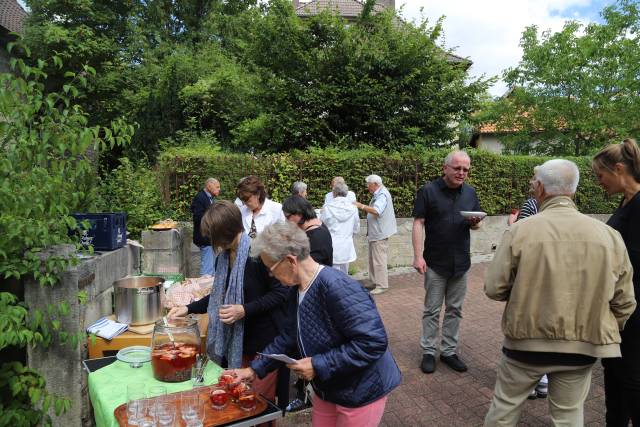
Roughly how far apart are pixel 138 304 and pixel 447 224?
2845 millimetres

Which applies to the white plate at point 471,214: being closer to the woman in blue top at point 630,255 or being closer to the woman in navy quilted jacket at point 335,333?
the woman in blue top at point 630,255

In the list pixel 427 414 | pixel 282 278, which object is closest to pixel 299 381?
pixel 427 414

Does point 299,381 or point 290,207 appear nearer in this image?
point 290,207

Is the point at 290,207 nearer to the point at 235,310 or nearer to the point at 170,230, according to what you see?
the point at 235,310

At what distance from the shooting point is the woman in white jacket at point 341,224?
695 cm

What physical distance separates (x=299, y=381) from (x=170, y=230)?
394cm

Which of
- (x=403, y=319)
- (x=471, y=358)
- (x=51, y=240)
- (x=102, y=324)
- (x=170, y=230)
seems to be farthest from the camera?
(x=170, y=230)

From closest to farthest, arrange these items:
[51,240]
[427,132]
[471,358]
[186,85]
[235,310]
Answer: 1. [235,310]
2. [51,240]
3. [471,358]
4. [427,132]
5. [186,85]

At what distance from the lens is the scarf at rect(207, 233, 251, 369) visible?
9.67 feet

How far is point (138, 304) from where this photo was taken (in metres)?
3.50

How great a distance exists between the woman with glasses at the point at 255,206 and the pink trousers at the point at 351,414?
2.90 metres

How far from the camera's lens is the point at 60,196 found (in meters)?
2.95

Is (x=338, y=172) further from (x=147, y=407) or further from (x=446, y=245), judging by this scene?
(x=147, y=407)

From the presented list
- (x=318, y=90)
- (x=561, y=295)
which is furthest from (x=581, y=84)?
(x=561, y=295)
